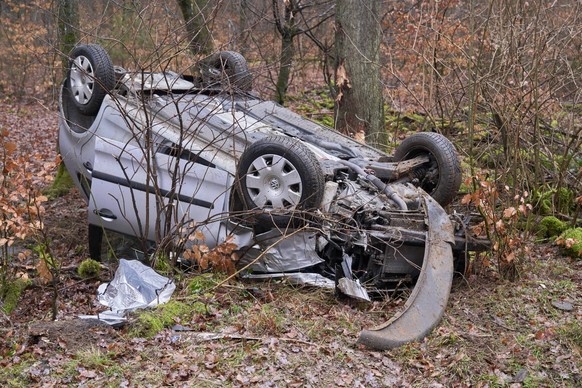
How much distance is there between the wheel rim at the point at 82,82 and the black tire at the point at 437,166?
3405 mm

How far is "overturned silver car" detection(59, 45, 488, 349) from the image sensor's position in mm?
6086

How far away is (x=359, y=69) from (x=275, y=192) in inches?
168

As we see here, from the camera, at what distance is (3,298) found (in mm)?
6207

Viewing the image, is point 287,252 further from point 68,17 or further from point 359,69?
point 68,17

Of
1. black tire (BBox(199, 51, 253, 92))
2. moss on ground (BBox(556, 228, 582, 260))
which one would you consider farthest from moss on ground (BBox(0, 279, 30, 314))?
moss on ground (BBox(556, 228, 582, 260))

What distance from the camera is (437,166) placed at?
696 cm

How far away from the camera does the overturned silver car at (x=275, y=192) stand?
609cm

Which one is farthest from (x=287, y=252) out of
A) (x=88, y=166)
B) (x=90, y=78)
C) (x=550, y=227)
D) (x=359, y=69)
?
(x=359, y=69)

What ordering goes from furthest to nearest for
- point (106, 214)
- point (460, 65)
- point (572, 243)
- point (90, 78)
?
1. point (460, 65)
2. point (90, 78)
3. point (572, 243)
4. point (106, 214)

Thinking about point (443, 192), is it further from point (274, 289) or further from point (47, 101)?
point (47, 101)

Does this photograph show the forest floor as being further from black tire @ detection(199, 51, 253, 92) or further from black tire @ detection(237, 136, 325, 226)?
black tire @ detection(199, 51, 253, 92)

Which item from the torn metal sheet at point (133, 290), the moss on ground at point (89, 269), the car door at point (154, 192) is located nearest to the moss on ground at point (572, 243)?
the car door at point (154, 192)

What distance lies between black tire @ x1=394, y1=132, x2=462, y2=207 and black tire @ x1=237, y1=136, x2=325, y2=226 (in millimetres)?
1390

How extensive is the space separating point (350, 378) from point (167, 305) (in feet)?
5.59
